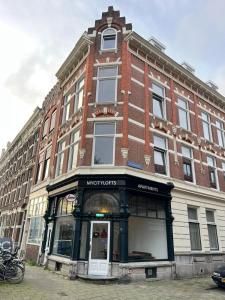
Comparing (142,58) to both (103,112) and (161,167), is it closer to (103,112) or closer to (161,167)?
(103,112)

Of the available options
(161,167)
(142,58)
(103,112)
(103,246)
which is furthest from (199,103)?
(103,246)

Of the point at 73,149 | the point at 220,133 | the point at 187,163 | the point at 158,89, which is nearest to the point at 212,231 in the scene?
the point at 187,163

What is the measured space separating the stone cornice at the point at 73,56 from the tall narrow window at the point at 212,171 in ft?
40.5

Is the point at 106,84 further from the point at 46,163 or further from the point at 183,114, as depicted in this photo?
the point at 46,163

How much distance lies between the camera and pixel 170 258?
13.1 metres

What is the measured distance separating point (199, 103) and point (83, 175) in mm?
12419

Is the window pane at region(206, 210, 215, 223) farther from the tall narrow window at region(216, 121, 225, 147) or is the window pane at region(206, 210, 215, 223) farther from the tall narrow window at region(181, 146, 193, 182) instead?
the tall narrow window at region(216, 121, 225, 147)

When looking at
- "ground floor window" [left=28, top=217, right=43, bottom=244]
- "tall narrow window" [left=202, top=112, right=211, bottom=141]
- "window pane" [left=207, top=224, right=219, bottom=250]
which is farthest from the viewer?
"tall narrow window" [left=202, top=112, right=211, bottom=141]

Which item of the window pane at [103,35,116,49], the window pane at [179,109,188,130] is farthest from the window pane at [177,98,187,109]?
the window pane at [103,35,116,49]

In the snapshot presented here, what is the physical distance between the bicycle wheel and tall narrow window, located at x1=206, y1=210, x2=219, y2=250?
38.8ft

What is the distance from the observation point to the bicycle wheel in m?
9.72

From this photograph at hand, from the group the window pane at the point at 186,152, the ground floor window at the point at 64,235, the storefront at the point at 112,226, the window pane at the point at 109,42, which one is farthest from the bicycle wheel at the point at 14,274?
the window pane at the point at 109,42

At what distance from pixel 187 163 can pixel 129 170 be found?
19.4ft

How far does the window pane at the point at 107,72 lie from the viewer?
605 inches
